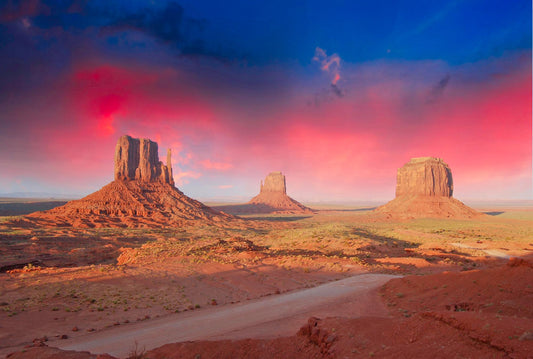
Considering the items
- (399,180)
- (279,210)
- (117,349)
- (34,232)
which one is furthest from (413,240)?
(279,210)

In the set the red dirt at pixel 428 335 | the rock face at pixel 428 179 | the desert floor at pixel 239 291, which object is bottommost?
the desert floor at pixel 239 291

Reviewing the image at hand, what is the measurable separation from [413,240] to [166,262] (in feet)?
128

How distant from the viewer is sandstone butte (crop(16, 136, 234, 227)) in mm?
66062

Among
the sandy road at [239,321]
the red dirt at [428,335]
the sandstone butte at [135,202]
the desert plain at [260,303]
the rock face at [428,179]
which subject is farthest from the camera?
the rock face at [428,179]

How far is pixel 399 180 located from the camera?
141500mm

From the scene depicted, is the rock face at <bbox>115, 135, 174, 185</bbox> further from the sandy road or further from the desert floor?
the sandy road

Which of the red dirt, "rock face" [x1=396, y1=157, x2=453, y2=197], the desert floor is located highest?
"rock face" [x1=396, y1=157, x2=453, y2=197]

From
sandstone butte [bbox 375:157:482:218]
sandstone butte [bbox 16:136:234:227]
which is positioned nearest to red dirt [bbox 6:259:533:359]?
sandstone butte [bbox 16:136:234:227]

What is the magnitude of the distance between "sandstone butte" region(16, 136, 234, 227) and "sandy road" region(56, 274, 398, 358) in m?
59.9

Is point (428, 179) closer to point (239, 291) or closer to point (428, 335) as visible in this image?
point (239, 291)

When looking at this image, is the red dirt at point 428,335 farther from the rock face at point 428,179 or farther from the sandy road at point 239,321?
the rock face at point 428,179

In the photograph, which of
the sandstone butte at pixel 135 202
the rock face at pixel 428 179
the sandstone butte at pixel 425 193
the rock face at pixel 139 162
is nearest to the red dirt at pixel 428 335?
the sandstone butte at pixel 135 202

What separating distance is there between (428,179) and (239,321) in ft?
460

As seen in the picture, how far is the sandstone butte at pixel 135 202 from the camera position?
217 feet
